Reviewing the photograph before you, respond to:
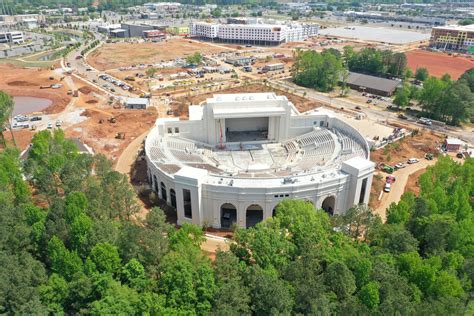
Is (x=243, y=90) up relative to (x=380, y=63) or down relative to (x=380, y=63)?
down

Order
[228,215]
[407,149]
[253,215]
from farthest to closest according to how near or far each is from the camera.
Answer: [407,149] < [253,215] < [228,215]

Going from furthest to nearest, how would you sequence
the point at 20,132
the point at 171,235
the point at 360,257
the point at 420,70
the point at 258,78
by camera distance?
the point at 258,78
the point at 420,70
the point at 20,132
the point at 171,235
the point at 360,257

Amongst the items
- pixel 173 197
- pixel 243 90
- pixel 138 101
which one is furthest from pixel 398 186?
pixel 138 101

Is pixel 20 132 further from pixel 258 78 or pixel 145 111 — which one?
pixel 258 78

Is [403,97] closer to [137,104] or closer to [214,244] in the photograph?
[137,104]

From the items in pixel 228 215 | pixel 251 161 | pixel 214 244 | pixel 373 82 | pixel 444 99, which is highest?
pixel 444 99

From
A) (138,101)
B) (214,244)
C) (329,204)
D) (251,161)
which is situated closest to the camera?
(214,244)

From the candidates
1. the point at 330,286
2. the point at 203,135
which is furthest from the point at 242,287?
the point at 203,135
